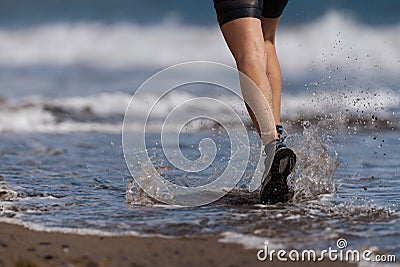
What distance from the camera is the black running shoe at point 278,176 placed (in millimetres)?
2535

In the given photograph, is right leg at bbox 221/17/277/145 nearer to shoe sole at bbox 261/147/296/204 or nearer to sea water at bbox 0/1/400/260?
shoe sole at bbox 261/147/296/204

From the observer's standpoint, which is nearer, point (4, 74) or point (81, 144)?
point (81, 144)

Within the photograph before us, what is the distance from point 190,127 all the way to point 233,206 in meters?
4.69

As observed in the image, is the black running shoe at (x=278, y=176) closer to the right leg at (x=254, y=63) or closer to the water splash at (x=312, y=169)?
the right leg at (x=254, y=63)

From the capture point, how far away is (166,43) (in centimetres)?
1508

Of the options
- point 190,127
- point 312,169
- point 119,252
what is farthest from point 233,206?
point 190,127

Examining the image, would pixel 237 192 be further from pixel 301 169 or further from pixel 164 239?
pixel 164 239

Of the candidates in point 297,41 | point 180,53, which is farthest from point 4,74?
point 297,41

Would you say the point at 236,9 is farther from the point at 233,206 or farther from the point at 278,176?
the point at 233,206

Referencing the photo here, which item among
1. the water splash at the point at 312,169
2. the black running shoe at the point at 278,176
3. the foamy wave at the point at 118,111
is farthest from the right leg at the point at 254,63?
the foamy wave at the point at 118,111

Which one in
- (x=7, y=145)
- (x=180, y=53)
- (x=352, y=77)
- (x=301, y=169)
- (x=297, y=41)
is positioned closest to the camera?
(x=301, y=169)

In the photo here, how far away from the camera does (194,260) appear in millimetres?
1920

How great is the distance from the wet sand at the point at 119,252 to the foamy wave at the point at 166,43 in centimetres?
946

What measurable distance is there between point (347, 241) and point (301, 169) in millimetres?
925
